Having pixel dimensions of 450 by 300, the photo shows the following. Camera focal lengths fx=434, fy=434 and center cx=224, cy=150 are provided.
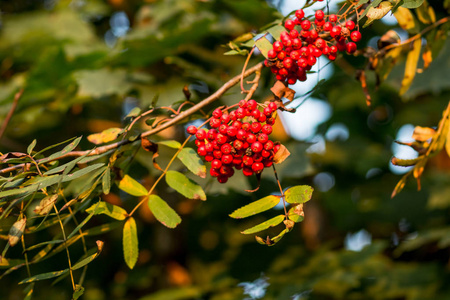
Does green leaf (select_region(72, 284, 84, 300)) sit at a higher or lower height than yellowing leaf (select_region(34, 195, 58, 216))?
lower

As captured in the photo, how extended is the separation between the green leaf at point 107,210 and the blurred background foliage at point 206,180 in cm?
54

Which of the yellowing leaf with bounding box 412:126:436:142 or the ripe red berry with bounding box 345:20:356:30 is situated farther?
the yellowing leaf with bounding box 412:126:436:142

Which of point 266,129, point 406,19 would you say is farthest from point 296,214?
point 406,19

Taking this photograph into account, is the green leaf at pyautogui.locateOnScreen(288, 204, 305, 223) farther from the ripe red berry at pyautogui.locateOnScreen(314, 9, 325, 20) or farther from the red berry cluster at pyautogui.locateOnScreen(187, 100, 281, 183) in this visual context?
the ripe red berry at pyautogui.locateOnScreen(314, 9, 325, 20)

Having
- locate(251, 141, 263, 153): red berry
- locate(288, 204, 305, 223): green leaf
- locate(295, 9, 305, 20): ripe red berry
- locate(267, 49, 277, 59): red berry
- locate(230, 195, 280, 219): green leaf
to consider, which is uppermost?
locate(295, 9, 305, 20): ripe red berry

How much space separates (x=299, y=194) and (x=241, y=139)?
151mm

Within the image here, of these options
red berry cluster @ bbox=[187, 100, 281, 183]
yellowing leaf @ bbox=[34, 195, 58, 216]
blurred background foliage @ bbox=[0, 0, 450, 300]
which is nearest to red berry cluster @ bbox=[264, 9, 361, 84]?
red berry cluster @ bbox=[187, 100, 281, 183]

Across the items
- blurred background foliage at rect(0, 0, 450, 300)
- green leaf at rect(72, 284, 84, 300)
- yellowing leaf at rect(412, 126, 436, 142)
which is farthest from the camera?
blurred background foliage at rect(0, 0, 450, 300)

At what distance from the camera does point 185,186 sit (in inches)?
35.3

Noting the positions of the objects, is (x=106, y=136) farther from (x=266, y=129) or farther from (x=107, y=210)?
(x=266, y=129)

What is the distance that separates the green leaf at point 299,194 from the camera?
785 millimetres

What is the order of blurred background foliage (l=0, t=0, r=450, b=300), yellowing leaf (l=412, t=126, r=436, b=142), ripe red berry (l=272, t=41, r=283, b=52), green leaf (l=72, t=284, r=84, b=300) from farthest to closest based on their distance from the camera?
blurred background foliage (l=0, t=0, r=450, b=300)
yellowing leaf (l=412, t=126, r=436, b=142)
ripe red berry (l=272, t=41, r=283, b=52)
green leaf (l=72, t=284, r=84, b=300)

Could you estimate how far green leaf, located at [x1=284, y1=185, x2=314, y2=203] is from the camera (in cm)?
78

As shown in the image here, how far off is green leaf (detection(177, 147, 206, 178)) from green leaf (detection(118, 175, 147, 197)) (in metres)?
0.12
